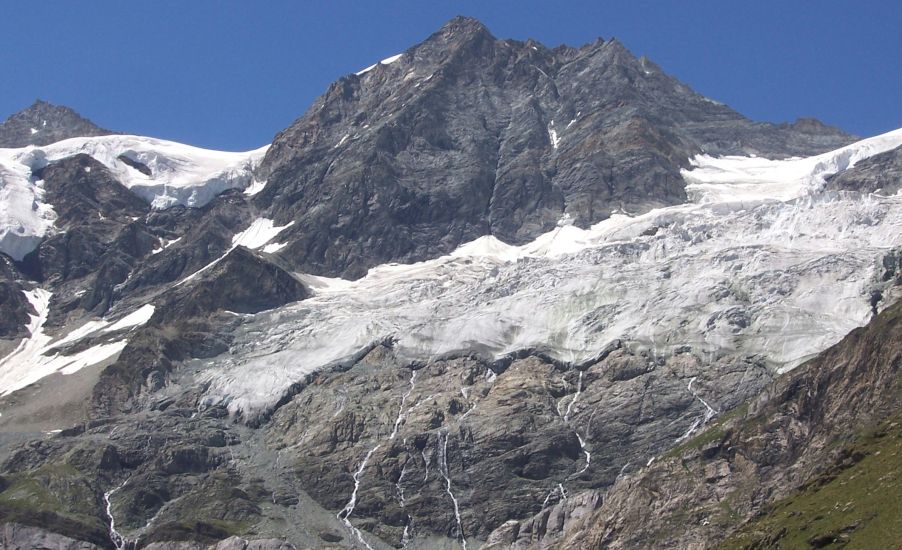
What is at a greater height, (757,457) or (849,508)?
(849,508)

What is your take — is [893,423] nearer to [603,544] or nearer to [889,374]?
[889,374]

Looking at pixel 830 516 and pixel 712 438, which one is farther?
pixel 712 438

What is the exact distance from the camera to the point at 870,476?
133 metres

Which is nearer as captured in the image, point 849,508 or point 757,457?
point 849,508

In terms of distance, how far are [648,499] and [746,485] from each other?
1281cm

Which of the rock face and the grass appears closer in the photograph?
the grass

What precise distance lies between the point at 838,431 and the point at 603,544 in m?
32.8

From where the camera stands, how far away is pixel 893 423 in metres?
151

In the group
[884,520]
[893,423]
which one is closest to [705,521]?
[893,423]

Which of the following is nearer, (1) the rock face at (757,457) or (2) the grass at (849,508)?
(2) the grass at (849,508)

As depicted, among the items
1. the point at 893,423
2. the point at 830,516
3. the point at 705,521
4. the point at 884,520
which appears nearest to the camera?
the point at 884,520

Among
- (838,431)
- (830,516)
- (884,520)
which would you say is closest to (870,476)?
(830,516)

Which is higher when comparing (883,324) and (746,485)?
(883,324)

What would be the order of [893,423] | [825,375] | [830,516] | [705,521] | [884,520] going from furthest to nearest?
[825,375] → [705,521] → [893,423] → [830,516] → [884,520]
